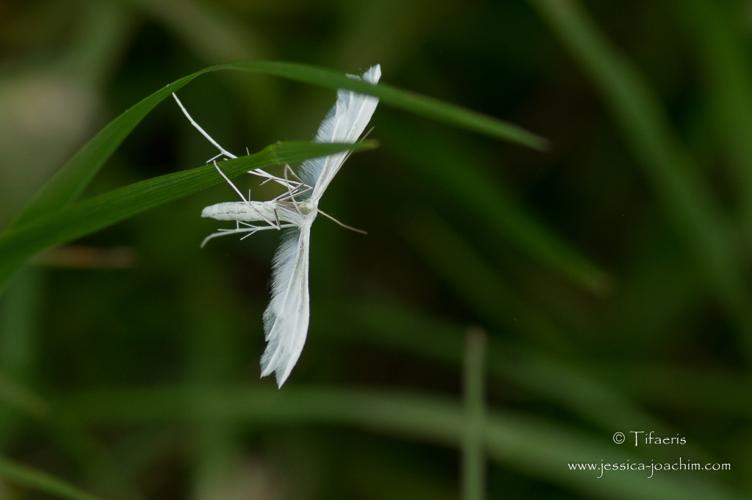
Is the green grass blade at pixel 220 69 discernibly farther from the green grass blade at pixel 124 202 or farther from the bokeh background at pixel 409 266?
the bokeh background at pixel 409 266

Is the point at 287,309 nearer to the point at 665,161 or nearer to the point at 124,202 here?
the point at 124,202

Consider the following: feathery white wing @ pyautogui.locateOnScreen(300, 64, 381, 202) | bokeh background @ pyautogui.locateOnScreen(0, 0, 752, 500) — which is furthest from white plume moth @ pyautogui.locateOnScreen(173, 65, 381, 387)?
bokeh background @ pyautogui.locateOnScreen(0, 0, 752, 500)

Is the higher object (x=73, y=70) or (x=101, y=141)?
(x=73, y=70)

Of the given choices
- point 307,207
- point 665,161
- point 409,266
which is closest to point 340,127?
point 307,207

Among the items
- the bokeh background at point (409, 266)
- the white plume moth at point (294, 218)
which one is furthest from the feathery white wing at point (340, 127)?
the bokeh background at point (409, 266)

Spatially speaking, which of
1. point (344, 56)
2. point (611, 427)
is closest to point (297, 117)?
point (344, 56)

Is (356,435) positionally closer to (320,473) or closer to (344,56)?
(320,473)
